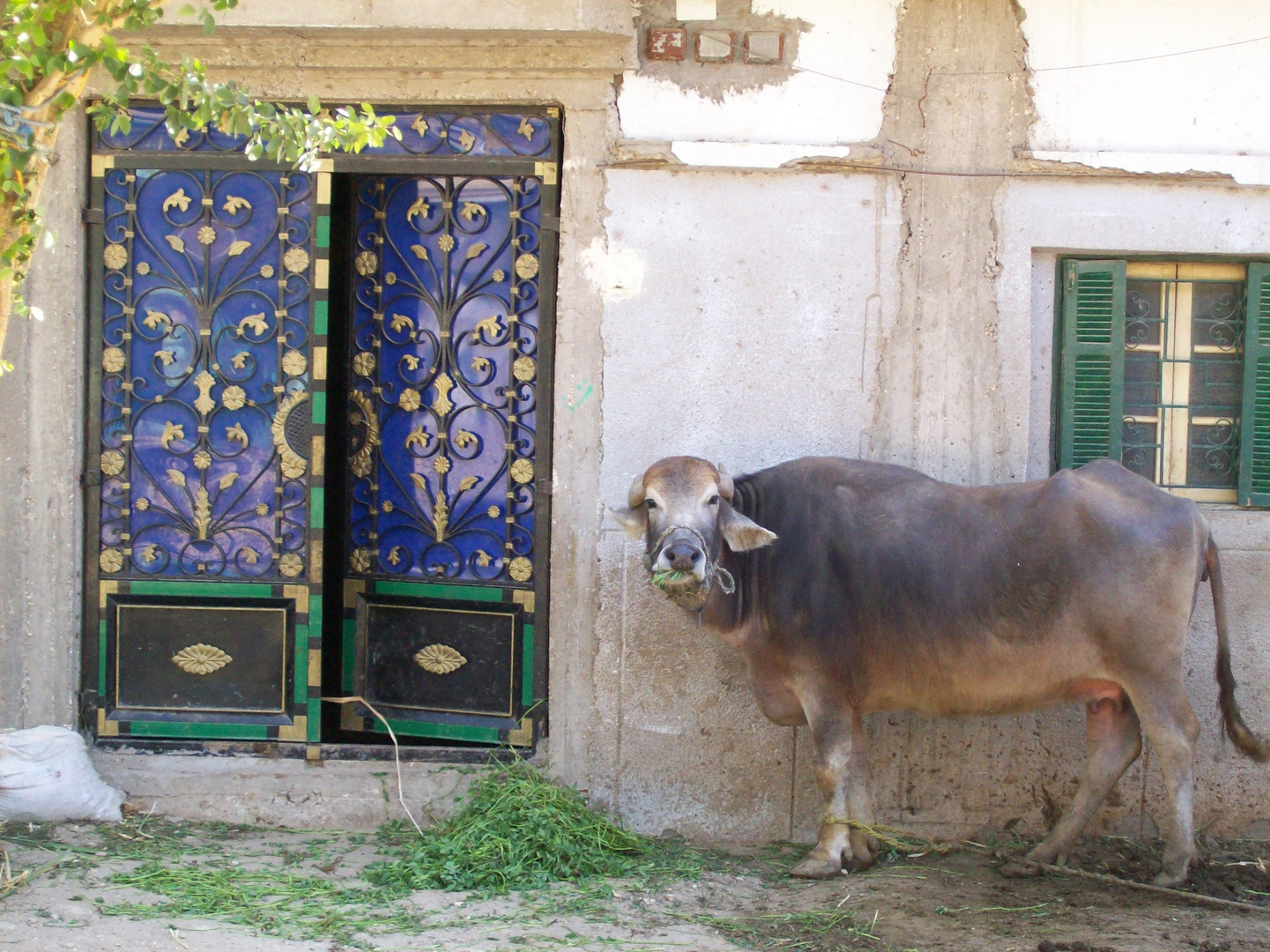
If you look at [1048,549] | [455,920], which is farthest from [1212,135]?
[455,920]

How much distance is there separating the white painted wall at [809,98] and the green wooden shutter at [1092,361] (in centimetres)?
113

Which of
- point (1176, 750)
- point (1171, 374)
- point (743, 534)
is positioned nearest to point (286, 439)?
point (743, 534)

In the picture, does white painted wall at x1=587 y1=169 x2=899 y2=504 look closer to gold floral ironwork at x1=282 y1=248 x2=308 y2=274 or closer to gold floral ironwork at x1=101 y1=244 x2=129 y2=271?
gold floral ironwork at x1=282 y1=248 x2=308 y2=274

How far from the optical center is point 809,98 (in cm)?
500

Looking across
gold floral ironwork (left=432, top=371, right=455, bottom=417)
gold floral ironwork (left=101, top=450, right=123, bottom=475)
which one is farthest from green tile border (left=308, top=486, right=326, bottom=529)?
gold floral ironwork (left=101, top=450, right=123, bottom=475)

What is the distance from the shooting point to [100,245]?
16.9ft

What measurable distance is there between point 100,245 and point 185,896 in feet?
9.25

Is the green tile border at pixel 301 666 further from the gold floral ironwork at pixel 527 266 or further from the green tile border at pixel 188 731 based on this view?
the gold floral ironwork at pixel 527 266

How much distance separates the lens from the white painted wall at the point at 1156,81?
16.3ft

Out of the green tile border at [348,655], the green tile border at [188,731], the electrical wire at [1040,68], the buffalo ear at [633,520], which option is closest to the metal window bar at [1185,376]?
the electrical wire at [1040,68]

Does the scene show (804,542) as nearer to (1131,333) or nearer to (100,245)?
(1131,333)

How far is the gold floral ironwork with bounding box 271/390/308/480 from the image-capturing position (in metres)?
5.18

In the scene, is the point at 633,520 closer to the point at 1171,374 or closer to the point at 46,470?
the point at 1171,374

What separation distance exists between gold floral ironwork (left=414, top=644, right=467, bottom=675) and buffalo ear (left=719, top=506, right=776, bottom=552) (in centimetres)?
168
